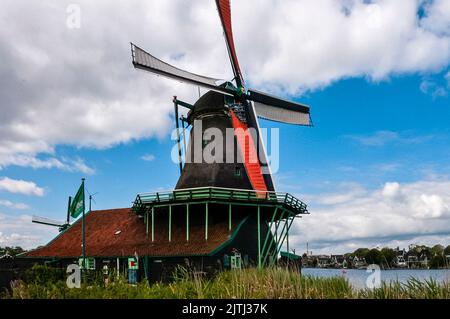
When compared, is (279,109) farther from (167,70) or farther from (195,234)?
(195,234)

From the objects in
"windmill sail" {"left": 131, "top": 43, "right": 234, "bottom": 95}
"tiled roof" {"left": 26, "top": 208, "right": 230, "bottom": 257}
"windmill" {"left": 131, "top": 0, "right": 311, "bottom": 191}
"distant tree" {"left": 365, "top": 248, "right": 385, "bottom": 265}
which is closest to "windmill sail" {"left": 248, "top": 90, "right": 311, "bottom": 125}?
"windmill" {"left": 131, "top": 0, "right": 311, "bottom": 191}

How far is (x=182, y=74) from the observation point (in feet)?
91.4

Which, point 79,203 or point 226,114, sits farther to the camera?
point 226,114

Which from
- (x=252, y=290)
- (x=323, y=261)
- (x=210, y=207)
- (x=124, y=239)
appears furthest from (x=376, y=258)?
(x=323, y=261)

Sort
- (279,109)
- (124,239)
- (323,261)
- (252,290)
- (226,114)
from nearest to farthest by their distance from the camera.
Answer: (252,290), (226,114), (124,239), (279,109), (323,261)

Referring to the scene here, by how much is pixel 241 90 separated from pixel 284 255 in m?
11.7

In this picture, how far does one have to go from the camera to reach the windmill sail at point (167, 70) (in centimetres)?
2620

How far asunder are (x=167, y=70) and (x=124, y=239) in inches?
436

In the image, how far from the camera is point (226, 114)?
91.2ft
